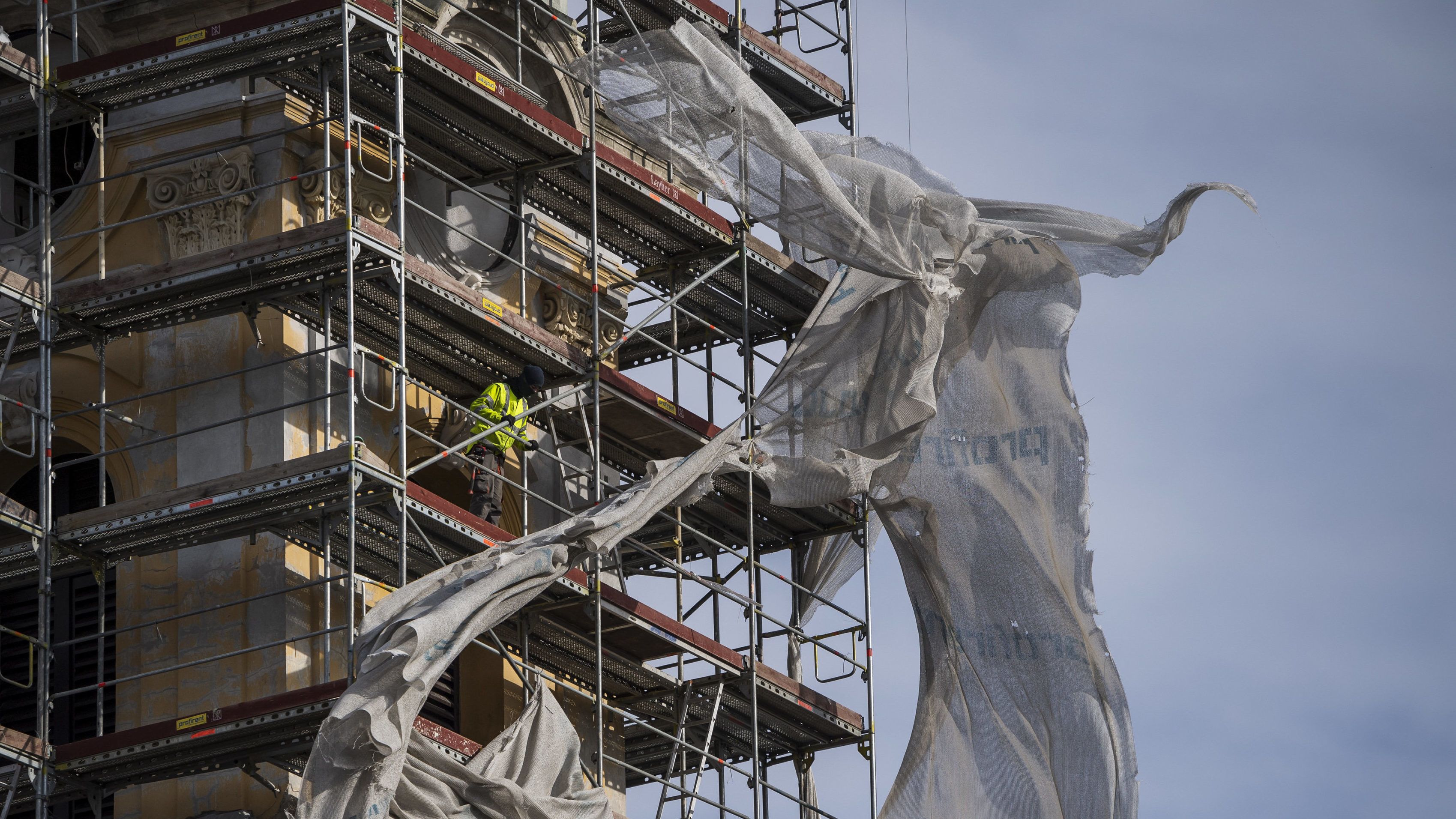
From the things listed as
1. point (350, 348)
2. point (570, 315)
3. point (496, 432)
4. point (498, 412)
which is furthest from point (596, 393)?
point (350, 348)

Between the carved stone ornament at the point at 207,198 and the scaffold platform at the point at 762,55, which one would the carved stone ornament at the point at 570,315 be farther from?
the carved stone ornament at the point at 207,198

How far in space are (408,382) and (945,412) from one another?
551cm

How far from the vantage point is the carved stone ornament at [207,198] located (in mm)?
33625

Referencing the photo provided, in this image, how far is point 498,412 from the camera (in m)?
33.5

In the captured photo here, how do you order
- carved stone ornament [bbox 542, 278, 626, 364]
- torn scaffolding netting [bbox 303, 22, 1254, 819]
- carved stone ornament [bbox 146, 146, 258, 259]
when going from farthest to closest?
carved stone ornament [bbox 542, 278, 626, 364] < carved stone ornament [bbox 146, 146, 258, 259] < torn scaffolding netting [bbox 303, 22, 1254, 819]

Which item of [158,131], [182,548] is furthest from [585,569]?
[158,131]

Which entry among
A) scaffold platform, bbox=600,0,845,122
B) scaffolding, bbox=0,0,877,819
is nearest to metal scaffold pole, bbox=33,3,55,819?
scaffolding, bbox=0,0,877,819

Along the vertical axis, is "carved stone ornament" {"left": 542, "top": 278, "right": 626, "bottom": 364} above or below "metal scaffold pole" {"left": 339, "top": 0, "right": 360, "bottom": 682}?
Answer: above

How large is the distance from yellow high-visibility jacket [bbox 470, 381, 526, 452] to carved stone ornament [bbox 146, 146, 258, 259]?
9.20ft

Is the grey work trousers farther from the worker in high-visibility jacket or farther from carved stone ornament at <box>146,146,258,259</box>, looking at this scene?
carved stone ornament at <box>146,146,258,259</box>

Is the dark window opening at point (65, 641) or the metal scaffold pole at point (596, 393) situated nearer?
the metal scaffold pole at point (596, 393)

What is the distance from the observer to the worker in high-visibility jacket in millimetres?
33344

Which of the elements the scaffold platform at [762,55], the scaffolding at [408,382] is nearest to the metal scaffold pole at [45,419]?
the scaffolding at [408,382]

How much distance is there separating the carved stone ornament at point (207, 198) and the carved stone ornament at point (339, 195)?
533 millimetres
